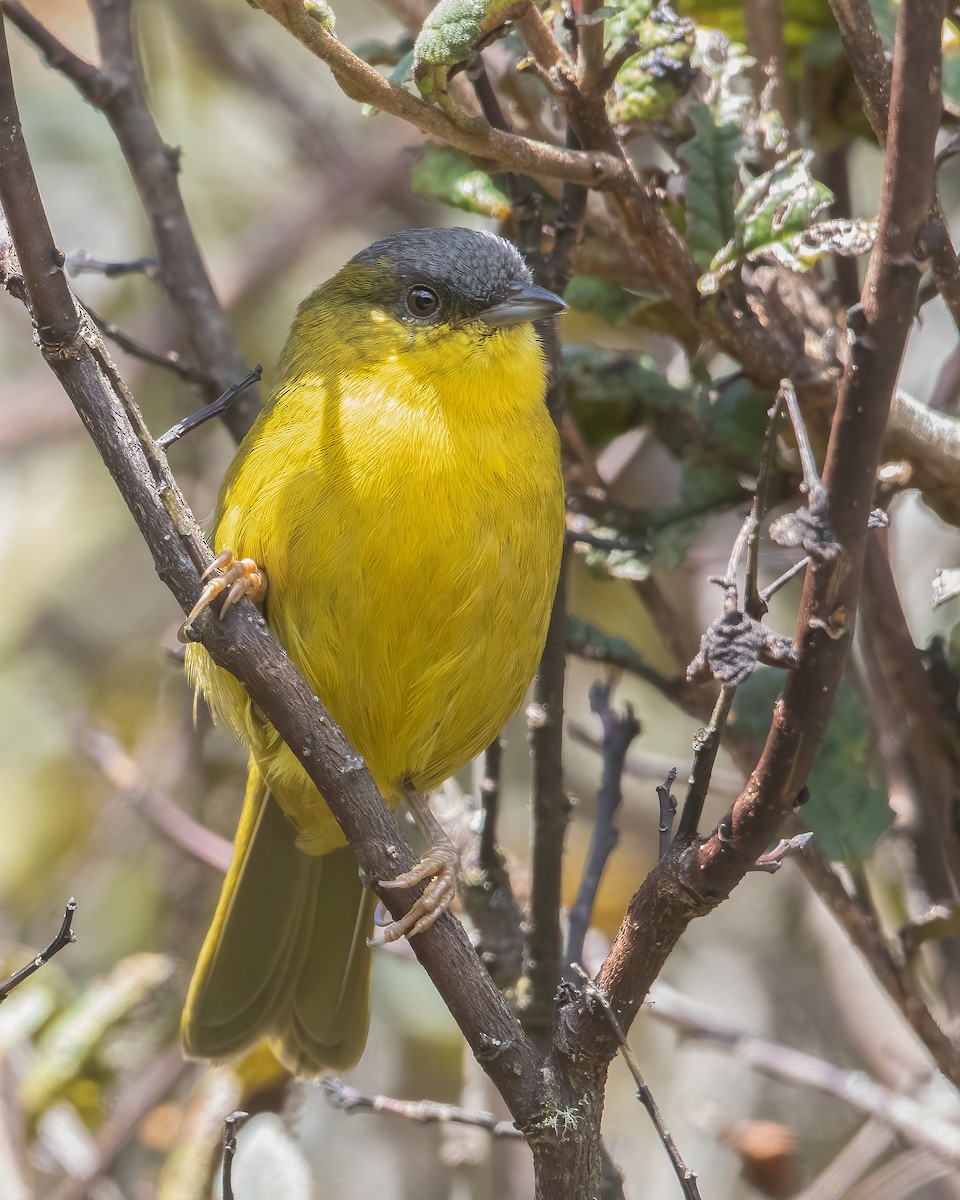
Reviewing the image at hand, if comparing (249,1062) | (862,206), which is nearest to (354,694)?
(249,1062)

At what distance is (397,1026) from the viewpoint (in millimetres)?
5047

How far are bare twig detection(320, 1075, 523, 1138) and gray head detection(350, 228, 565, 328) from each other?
70.7 inches

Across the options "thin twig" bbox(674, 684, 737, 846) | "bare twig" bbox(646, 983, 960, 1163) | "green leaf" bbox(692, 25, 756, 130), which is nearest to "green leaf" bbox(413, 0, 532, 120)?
"green leaf" bbox(692, 25, 756, 130)

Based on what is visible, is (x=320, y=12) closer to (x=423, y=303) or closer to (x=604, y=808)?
(x=423, y=303)

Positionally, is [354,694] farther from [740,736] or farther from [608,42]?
[608,42]

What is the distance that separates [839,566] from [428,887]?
4.38ft

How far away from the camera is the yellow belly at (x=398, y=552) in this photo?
9.71ft

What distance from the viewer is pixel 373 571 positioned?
295 cm

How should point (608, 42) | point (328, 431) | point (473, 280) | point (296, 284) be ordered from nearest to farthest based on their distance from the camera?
point (608, 42)
point (328, 431)
point (473, 280)
point (296, 284)

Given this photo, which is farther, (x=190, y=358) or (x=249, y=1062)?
(x=190, y=358)

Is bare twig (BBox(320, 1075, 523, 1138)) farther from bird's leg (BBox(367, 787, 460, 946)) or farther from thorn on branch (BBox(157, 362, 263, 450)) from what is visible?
thorn on branch (BBox(157, 362, 263, 450))

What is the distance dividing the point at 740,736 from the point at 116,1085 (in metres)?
→ 1.97

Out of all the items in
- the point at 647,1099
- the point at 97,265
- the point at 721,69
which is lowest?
the point at 647,1099

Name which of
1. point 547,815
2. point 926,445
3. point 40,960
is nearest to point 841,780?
point 547,815
